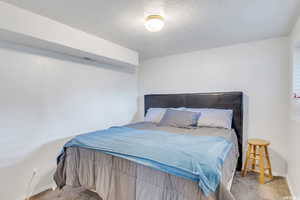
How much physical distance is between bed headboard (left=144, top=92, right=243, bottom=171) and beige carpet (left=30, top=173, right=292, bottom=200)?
48 cm

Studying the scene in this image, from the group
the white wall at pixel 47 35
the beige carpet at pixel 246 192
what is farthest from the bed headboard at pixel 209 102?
the white wall at pixel 47 35

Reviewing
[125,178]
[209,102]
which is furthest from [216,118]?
[125,178]

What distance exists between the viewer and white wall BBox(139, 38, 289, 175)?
8.27ft

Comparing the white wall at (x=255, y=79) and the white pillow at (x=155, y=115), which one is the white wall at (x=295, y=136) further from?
the white pillow at (x=155, y=115)

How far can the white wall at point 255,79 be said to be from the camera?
2.52m

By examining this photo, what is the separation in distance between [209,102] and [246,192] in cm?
149

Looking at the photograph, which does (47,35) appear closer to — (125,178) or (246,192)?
(125,178)

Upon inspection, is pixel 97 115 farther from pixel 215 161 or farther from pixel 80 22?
pixel 215 161

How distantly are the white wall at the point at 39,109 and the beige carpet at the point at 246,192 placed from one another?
295mm

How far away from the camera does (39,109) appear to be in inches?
88.7

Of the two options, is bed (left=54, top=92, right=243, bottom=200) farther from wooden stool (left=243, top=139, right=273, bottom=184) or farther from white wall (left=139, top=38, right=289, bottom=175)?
white wall (left=139, top=38, right=289, bottom=175)

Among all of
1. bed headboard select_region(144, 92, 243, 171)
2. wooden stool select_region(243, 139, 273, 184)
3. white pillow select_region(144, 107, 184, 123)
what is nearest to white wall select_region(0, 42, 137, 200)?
white pillow select_region(144, 107, 184, 123)

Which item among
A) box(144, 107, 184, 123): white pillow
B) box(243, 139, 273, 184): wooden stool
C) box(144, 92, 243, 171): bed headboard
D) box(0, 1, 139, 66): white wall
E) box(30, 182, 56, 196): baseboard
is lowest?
box(30, 182, 56, 196): baseboard

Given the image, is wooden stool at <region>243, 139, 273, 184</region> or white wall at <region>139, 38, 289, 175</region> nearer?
wooden stool at <region>243, 139, 273, 184</region>
